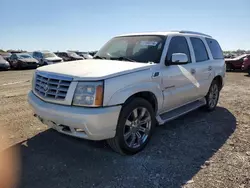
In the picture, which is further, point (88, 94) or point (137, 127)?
point (137, 127)

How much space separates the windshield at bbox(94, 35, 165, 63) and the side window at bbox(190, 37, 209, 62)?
3.92 feet

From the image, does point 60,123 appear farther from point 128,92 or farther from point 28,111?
point 28,111

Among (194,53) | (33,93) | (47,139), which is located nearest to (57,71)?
(33,93)

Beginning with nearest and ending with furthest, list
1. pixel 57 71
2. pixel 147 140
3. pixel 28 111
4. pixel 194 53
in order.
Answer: pixel 57 71, pixel 147 140, pixel 194 53, pixel 28 111

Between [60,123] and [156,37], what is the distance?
7.80 ft

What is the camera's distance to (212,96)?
6.27 metres

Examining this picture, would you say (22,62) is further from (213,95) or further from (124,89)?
(124,89)

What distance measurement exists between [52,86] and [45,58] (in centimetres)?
2084

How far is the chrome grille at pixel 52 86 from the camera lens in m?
3.28

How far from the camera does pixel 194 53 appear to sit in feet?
16.9

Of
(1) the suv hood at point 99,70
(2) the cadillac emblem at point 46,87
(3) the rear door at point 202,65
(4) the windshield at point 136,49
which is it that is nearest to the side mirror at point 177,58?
(4) the windshield at point 136,49

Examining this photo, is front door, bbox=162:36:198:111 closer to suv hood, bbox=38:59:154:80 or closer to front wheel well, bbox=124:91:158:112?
front wheel well, bbox=124:91:158:112

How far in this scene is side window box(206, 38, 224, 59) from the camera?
6.08m

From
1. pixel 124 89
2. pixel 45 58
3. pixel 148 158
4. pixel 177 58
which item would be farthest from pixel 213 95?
pixel 45 58
